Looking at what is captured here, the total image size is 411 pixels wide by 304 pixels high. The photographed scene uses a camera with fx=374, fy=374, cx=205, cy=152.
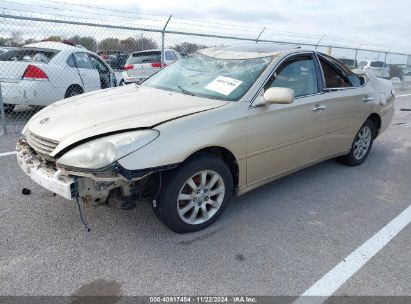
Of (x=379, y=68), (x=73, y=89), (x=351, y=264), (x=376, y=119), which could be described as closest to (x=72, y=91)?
(x=73, y=89)

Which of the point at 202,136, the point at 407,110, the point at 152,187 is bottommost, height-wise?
the point at 407,110

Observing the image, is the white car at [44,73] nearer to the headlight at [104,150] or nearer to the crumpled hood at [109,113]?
the crumpled hood at [109,113]

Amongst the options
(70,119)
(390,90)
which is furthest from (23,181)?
(390,90)

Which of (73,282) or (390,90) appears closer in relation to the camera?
(73,282)

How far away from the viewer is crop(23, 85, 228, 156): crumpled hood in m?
2.91

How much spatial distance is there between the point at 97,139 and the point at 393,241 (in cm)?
269

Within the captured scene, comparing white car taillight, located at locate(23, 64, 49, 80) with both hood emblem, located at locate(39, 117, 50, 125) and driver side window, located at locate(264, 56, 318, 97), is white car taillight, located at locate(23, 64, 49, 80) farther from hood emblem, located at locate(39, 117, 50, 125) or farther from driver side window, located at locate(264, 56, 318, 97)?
driver side window, located at locate(264, 56, 318, 97)

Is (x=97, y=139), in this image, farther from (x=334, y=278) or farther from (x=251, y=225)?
(x=334, y=278)

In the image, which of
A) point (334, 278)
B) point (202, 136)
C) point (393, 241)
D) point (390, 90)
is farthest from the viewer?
point (390, 90)

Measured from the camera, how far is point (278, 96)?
340cm

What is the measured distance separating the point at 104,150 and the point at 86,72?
19.0 ft

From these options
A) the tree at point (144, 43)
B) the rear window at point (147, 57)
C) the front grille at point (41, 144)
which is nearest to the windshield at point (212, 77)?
the front grille at point (41, 144)

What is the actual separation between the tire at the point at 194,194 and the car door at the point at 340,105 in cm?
155

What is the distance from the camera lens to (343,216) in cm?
378
